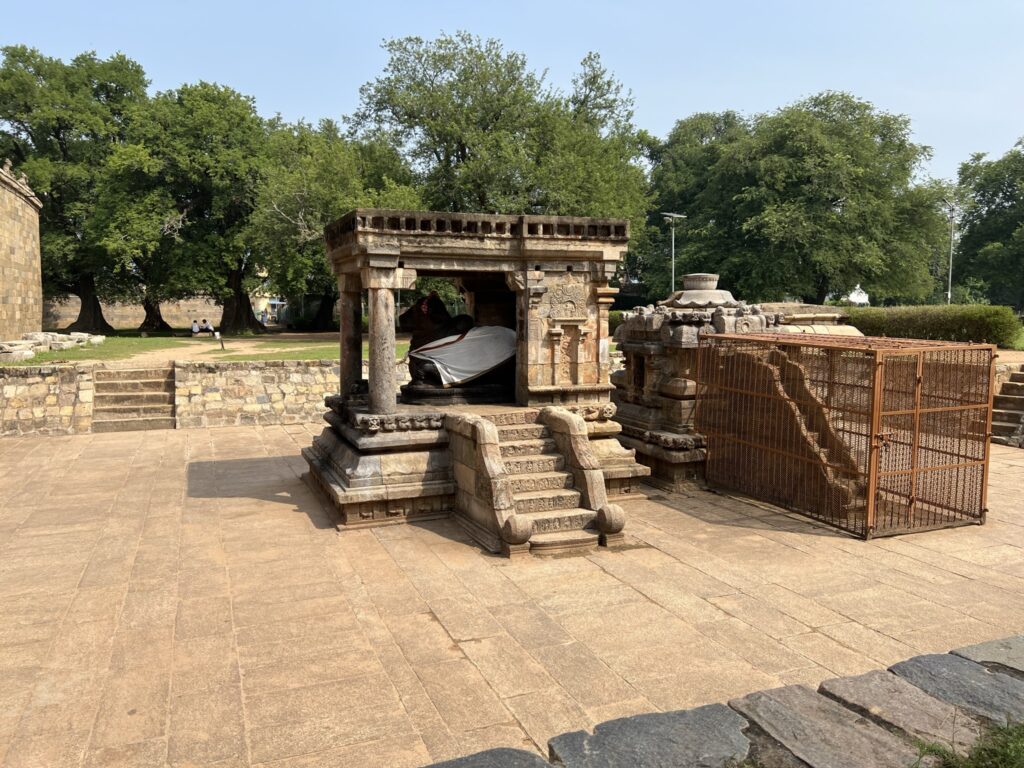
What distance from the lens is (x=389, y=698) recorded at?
160 inches

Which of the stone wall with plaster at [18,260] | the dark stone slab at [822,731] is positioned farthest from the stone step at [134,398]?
the dark stone slab at [822,731]

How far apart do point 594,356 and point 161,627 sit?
17.5ft

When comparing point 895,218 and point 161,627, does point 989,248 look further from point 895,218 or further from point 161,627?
point 161,627

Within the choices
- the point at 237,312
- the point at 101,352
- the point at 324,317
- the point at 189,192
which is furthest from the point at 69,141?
the point at 101,352

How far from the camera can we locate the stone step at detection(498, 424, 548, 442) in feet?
25.8

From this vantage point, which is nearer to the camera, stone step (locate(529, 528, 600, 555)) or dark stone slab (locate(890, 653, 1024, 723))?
dark stone slab (locate(890, 653, 1024, 723))

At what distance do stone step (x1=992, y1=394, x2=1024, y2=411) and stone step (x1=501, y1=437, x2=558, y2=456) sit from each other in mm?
9681

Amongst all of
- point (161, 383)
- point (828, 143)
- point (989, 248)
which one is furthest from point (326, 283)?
point (989, 248)

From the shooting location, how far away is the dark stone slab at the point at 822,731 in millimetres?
2869

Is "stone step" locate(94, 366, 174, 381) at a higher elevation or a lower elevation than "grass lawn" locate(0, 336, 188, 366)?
lower

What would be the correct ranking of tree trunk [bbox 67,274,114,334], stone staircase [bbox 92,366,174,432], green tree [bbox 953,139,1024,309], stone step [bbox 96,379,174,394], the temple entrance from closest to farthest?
1. the temple entrance
2. stone staircase [bbox 92,366,174,432]
3. stone step [bbox 96,379,174,394]
4. tree trunk [bbox 67,274,114,334]
5. green tree [bbox 953,139,1024,309]

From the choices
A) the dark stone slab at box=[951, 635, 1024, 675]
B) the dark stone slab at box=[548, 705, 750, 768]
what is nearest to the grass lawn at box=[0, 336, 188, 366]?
the dark stone slab at box=[548, 705, 750, 768]

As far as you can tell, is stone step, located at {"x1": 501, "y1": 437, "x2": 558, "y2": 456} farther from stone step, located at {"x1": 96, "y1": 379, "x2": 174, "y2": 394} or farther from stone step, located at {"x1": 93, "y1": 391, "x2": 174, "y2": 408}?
stone step, located at {"x1": 96, "y1": 379, "x2": 174, "y2": 394}

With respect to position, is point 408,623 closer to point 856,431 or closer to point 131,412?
point 856,431
